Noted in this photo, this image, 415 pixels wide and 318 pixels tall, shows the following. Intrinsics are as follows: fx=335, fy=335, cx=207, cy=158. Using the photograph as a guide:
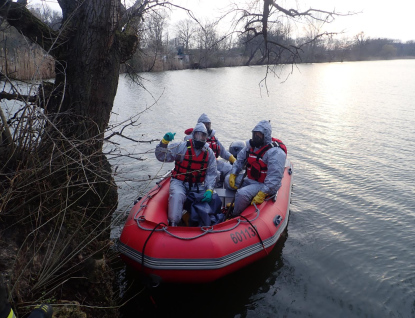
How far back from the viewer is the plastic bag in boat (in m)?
4.42

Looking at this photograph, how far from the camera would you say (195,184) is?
484 centimetres

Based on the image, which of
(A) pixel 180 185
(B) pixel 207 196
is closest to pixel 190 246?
(B) pixel 207 196

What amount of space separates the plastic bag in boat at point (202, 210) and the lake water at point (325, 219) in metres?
0.72

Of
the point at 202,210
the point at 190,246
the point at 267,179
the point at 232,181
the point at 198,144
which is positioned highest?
the point at 198,144

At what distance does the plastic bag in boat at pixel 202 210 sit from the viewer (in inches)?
174

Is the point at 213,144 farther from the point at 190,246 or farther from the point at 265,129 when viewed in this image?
the point at 190,246

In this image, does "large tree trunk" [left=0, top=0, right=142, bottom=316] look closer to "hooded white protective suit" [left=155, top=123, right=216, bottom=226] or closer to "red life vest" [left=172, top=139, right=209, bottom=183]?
"hooded white protective suit" [left=155, top=123, right=216, bottom=226]

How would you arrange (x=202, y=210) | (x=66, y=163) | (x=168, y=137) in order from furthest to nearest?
(x=168, y=137) → (x=202, y=210) → (x=66, y=163)

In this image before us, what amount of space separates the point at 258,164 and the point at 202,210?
118cm

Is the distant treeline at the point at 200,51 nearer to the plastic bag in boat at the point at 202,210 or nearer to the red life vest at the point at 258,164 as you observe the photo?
the red life vest at the point at 258,164

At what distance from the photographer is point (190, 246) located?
3.69 metres

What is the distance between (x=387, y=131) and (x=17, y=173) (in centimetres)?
1091

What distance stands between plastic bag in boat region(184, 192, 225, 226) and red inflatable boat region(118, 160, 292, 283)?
0.38m

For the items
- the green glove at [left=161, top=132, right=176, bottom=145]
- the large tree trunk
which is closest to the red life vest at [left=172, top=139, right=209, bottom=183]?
the green glove at [left=161, top=132, right=176, bottom=145]
